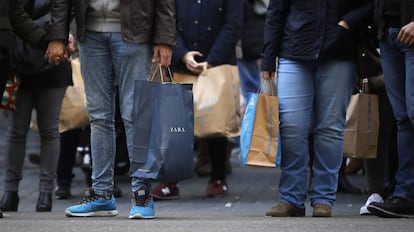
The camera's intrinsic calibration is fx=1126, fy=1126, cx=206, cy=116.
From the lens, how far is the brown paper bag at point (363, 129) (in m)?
8.09

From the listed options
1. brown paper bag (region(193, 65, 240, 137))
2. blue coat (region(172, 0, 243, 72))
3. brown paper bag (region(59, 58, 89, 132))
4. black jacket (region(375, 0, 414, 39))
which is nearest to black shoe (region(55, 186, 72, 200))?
brown paper bag (region(59, 58, 89, 132))

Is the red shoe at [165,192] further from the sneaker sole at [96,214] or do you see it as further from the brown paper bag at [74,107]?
the sneaker sole at [96,214]

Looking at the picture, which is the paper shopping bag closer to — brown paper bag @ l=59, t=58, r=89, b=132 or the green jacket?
the green jacket

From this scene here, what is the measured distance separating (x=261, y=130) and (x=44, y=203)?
2014mm

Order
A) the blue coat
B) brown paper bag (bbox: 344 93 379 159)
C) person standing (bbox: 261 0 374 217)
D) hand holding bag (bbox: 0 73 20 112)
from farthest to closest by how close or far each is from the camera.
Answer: the blue coat < hand holding bag (bbox: 0 73 20 112) < brown paper bag (bbox: 344 93 379 159) < person standing (bbox: 261 0 374 217)

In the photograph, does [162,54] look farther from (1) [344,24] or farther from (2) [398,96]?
(2) [398,96]

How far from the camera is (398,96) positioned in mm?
7211

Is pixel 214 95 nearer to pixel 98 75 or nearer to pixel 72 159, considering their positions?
pixel 72 159

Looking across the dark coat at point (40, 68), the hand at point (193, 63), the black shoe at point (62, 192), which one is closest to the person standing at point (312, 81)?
the dark coat at point (40, 68)

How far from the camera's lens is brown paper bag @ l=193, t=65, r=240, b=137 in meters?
9.42

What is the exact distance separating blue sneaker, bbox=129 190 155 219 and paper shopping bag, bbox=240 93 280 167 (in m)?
0.81

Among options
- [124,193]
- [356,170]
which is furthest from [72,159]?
[356,170]

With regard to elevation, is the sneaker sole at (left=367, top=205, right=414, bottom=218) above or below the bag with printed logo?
below

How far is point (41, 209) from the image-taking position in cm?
852
